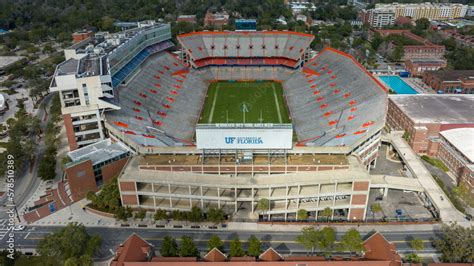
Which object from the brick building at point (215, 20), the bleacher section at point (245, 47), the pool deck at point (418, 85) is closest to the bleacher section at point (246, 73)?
the bleacher section at point (245, 47)

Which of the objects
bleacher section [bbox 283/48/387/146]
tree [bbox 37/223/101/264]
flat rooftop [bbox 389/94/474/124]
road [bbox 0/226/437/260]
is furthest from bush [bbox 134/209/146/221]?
flat rooftop [bbox 389/94/474/124]

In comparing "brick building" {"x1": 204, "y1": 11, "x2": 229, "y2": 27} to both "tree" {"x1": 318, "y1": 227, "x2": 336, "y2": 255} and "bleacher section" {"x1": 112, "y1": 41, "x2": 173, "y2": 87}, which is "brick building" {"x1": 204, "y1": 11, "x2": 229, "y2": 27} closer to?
"bleacher section" {"x1": 112, "y1": 41, "x2": 173, "y2": 87}

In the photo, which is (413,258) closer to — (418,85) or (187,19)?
(418,85)

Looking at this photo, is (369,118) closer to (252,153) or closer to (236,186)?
(252,153)

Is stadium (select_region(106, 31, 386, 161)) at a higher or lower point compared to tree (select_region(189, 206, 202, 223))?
higher

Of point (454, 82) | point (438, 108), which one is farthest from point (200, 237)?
point (454, 82)

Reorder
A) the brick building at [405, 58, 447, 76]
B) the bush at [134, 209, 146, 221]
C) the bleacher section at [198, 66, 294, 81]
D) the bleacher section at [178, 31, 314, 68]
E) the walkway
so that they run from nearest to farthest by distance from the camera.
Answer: the bush at [134, 209, 146, 221] < the walkway < the bleacher section at [198, 66, 294, 81] < the bleacher section at [178, 31, 314, 68] < the brick building at [405, 58, 447, 76]
